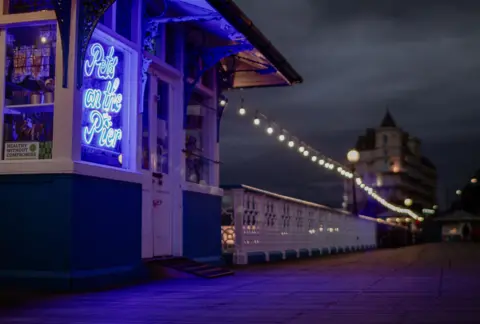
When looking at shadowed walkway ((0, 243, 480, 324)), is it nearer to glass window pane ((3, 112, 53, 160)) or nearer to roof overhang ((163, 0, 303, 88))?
glass window pane ((3, 112, 53, 160))

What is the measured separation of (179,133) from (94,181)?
13.2 ft

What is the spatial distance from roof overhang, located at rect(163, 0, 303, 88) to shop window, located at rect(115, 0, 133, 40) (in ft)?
3.83

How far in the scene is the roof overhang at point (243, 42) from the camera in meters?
12.4

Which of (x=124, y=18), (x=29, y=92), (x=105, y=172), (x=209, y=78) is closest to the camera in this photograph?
(x=29, y=92)

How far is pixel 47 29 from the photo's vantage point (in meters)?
9.95

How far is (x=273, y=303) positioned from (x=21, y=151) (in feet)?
14.4

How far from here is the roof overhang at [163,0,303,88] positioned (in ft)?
40.8

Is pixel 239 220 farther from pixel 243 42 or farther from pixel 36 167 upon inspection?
pixel 36 167

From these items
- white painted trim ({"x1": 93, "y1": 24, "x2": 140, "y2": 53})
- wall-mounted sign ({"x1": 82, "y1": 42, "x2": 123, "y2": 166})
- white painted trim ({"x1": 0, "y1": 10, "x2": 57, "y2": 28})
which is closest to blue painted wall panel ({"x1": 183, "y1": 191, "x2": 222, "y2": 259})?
wall-mounted sign ({"x1": 82, "y1": 42, "x2": 123, "y2": 166})

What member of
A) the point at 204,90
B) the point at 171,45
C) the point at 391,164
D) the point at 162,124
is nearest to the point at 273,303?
the point at 162,124

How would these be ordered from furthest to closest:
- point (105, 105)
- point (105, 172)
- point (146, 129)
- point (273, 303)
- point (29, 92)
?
1. point (146, 129)
2. point (105, 105)
3. point (105, 172)
4. point (29, 92)
5. point (273, 303)

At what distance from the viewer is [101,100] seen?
10.5 m

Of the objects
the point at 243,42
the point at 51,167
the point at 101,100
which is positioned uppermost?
the point at 243,42

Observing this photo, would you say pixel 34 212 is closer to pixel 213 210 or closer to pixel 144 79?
pixel 144 79
